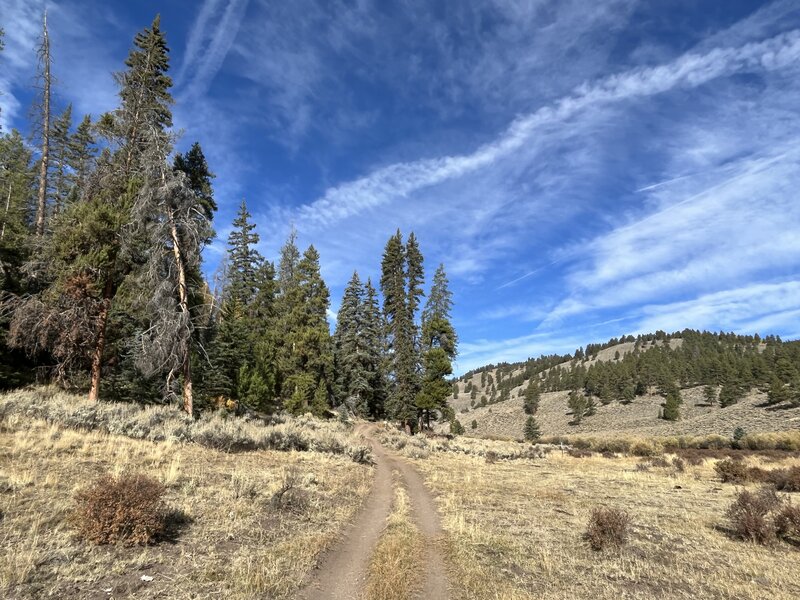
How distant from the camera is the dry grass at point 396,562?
22.4ft

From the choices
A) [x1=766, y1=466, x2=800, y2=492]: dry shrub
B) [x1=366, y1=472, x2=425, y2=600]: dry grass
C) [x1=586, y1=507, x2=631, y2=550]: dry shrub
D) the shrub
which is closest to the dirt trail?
[x1=366, y1=472, x2=425, y2=600]: dry grass

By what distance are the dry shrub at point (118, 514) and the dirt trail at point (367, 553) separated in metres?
2.95

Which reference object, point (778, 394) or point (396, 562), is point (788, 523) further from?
point (778, 394)

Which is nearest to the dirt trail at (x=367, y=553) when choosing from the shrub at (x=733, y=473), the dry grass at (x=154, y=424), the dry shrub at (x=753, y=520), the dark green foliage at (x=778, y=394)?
the dry grass at (x=154, y=424)

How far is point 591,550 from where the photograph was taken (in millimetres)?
9570

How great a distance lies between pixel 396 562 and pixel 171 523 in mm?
4422

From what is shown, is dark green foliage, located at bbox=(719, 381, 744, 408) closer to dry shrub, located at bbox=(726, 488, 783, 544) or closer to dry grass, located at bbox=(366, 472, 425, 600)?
dry shrub, located at bbox=(726, 488, 783, 544)

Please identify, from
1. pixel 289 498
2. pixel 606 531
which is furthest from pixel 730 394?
pixel 289 498

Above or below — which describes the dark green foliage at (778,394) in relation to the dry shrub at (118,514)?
above

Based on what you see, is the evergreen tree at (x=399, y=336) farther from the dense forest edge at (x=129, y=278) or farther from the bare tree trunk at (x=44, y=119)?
the bare tree trunk at (x=44, y=119)

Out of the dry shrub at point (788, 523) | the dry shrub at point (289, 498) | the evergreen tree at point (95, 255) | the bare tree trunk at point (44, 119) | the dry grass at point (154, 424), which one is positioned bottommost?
the dry shrub at point (788, 523)

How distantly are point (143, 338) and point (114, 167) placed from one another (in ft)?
27.5

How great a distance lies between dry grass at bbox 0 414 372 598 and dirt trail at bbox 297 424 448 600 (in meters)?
0.31

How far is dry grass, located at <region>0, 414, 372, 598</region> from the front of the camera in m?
5.91
